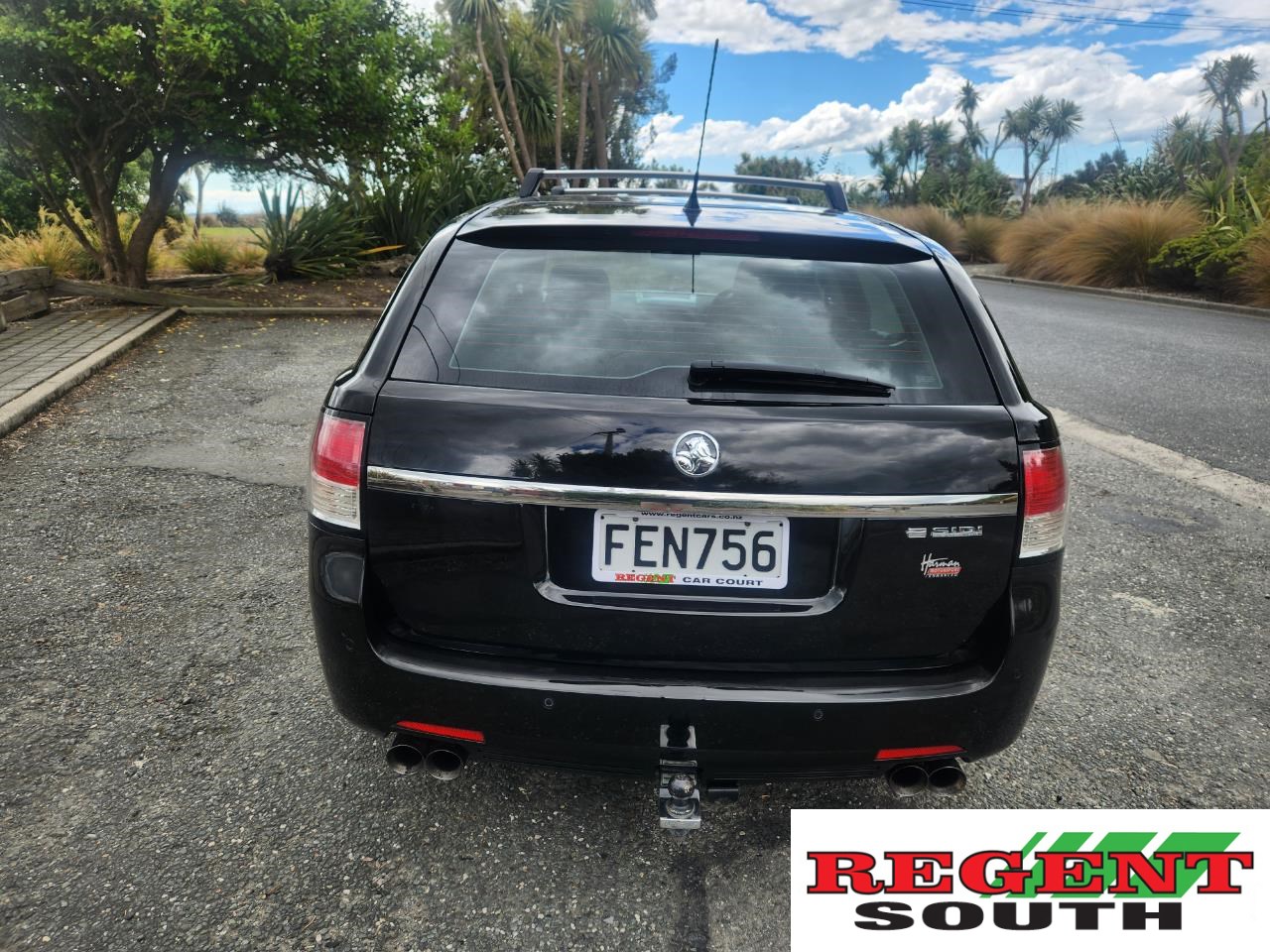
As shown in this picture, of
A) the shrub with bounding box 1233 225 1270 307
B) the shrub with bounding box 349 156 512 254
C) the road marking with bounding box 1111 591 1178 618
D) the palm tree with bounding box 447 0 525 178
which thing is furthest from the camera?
the palm tree with bounding box 447 0 525 178

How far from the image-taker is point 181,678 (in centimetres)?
308

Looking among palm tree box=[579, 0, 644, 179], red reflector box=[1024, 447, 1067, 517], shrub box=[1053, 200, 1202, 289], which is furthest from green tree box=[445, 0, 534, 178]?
red reflector box=[1024, 447, 1067, 517]

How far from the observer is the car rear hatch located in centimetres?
186

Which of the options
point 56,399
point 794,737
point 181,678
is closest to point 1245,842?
point 794,737

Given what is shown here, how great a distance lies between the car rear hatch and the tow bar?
152mm

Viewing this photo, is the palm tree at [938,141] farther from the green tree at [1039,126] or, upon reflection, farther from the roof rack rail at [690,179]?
the roof rack rail at [690,179]

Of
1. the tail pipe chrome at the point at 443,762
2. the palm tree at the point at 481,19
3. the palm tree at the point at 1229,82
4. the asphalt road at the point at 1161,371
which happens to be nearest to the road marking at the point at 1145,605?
the asphalt road at the point at 1161,371

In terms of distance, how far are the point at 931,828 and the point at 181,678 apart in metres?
2.44

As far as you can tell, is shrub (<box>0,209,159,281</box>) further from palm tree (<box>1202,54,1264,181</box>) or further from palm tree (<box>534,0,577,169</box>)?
palm tree (<box>1202,54,1264,181</box>)

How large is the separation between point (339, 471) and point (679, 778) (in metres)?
1.00

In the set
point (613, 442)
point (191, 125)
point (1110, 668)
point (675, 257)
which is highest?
point (191, 125)

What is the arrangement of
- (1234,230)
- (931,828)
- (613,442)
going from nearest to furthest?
1. (613,442)
2. (931,828)
3. (1234,230)

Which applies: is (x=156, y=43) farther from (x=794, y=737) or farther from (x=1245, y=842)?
(x=1245, y=842)

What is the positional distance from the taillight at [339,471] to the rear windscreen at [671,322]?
0.57 feet
